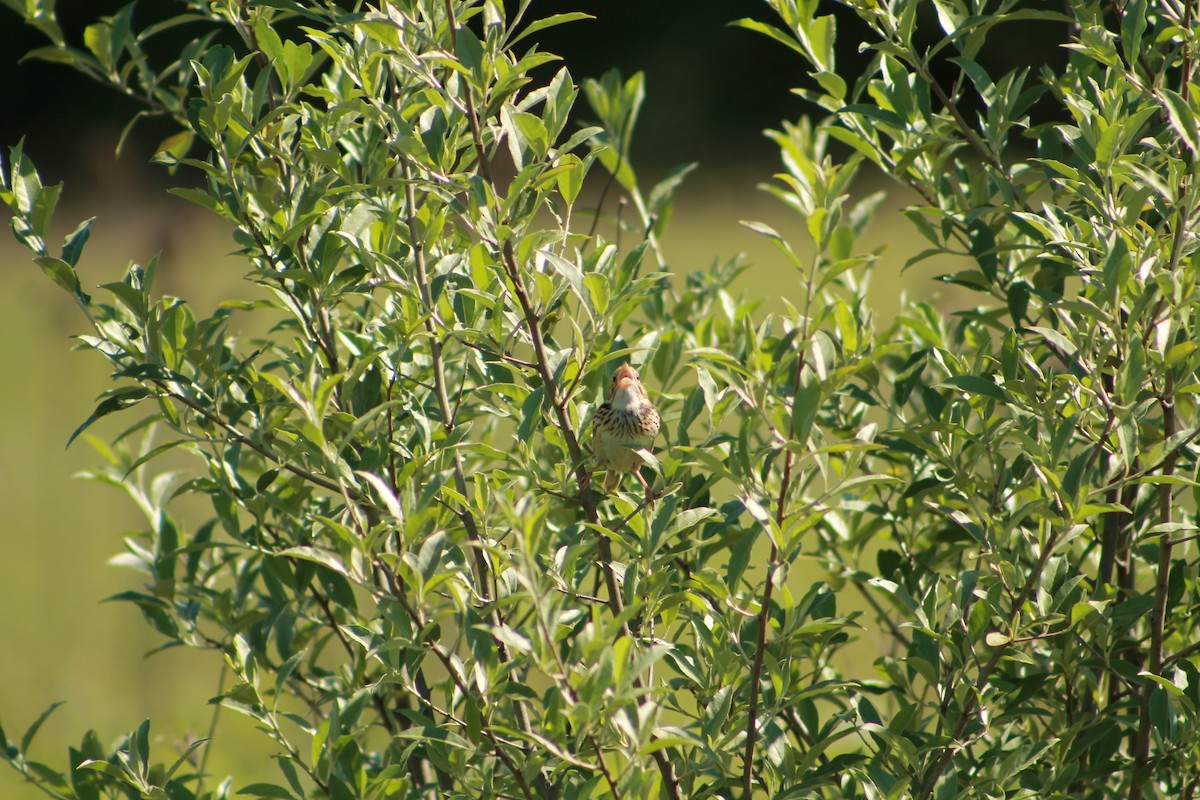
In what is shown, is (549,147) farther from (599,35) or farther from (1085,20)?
(599,35)

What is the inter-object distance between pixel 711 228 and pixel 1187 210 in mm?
11017

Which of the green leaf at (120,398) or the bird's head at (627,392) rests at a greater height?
the bird's head at (627,392)

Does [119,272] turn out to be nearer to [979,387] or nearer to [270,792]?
[270,792]

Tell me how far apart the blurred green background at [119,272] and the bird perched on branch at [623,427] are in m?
0.55

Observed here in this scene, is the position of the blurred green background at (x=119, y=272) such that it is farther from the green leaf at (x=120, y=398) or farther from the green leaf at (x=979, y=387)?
the green leaf at (x=120, y=398)

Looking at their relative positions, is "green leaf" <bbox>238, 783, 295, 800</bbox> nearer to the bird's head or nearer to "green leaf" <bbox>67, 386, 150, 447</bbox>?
"green leaf" <bbox>67, 386, 150, 447</bbox>

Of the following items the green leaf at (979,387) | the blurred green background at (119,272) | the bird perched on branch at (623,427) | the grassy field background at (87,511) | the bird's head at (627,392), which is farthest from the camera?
the blurred green background at (119,272)

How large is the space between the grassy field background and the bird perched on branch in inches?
21.0

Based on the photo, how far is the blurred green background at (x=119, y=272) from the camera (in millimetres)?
4973

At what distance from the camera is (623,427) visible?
2027mm

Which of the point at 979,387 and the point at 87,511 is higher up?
the point at 979,387

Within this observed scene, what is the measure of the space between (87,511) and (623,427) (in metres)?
6.14

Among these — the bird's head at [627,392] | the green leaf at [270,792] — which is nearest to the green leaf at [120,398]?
the green leaf at [270,792]

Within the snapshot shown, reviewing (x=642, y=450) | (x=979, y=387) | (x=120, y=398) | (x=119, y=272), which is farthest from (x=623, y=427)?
(x=119, y=272)
